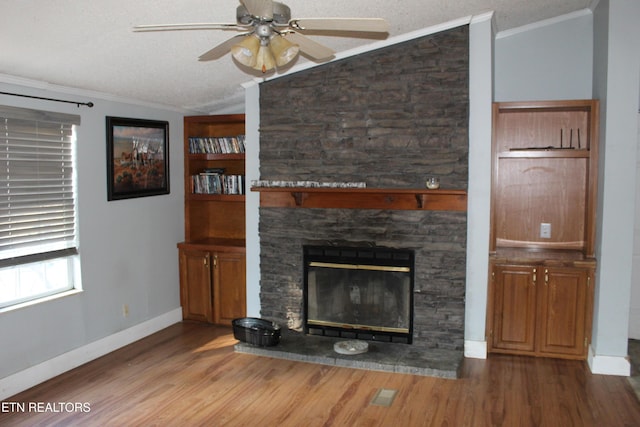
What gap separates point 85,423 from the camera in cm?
353

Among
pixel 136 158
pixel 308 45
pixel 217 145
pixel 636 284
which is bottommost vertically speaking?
pixel 636 284

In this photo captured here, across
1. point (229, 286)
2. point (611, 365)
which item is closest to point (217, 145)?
point (229, 286)

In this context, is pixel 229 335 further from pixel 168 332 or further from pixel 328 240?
pixel 328 240

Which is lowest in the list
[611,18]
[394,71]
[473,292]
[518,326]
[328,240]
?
[518,326]

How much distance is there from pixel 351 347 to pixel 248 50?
2.87 metres

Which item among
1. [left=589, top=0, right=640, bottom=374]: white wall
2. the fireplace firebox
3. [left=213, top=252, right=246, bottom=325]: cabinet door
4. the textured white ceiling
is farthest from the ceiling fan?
[left=213, top=252, right=246, bottom=325]: cabinet door

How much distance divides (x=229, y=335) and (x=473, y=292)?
A: 233 centimetres

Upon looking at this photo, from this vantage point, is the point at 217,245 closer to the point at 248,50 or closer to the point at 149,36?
the point at 149,36

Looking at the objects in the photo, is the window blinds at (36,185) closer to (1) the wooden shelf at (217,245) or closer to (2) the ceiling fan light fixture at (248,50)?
(1) the wooden shelf at (217,245)

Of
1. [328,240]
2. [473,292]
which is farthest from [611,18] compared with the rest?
[328,240]

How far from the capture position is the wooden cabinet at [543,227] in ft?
14.9

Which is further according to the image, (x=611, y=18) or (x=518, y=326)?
(x=518, y=326)

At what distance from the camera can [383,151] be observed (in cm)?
474

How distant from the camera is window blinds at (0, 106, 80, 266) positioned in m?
3.90
